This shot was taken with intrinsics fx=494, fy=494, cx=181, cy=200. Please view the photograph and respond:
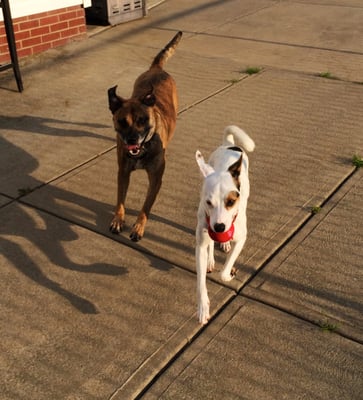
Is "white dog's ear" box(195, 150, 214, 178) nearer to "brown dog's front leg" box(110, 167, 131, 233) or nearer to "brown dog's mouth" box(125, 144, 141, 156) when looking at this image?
"brown dog's mouth" box(125, 144, 141, 156)

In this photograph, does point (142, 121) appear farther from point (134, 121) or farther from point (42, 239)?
point (42, 239)

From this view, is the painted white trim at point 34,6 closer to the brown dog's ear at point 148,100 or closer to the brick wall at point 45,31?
the brick wall at point 45,31

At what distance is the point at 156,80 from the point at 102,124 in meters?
1.25

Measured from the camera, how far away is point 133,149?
169 inches

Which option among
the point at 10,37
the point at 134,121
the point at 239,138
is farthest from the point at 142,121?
the point at 10,37

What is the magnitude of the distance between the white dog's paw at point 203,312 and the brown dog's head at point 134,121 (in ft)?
5.14

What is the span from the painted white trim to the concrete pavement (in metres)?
1.09

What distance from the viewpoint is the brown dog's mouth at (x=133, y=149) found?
426cm

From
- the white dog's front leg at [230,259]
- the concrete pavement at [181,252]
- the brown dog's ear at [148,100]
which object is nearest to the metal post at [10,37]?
the concrete pavement at [181,252]

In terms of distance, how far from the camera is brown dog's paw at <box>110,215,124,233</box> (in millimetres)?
4461

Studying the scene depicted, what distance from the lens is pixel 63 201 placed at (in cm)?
491

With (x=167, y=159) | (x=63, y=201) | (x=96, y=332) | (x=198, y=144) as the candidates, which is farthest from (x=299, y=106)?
(x=96, y=332)

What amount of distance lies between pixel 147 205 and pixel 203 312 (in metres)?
1.44

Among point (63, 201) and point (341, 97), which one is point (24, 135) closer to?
point (63, 201)
